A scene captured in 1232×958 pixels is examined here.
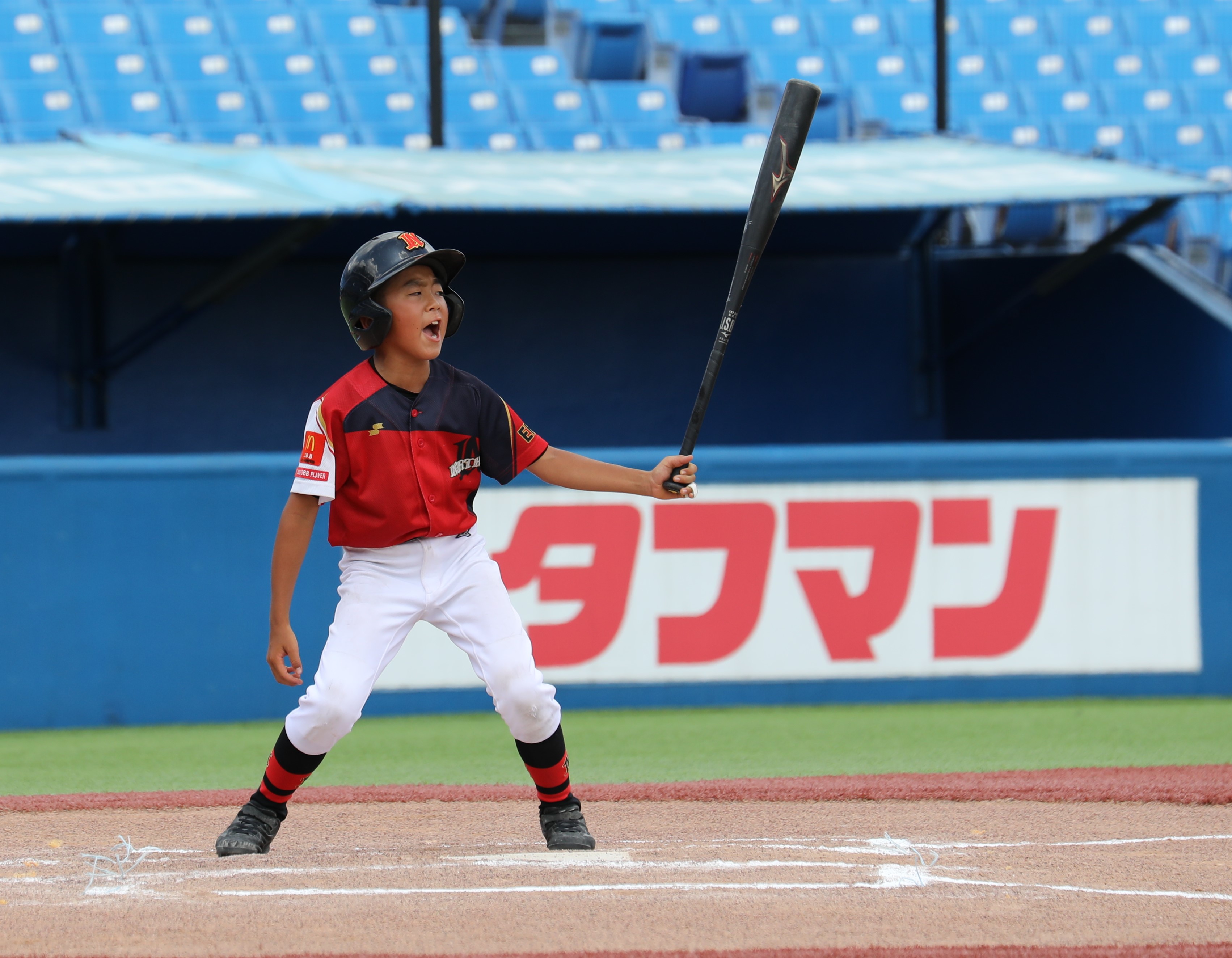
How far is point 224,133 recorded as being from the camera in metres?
13.1

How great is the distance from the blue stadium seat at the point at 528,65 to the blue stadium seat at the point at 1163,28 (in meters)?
6.02

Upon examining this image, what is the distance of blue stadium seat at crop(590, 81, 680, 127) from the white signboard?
7.49 m

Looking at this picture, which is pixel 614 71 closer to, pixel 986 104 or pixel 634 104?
pixel 634 104

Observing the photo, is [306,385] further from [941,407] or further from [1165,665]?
[1165,665]

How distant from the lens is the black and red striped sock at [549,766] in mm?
3730

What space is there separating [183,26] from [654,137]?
4418mm

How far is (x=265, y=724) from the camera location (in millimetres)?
6621

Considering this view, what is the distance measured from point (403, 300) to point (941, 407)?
9211mm

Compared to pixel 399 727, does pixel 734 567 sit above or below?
above

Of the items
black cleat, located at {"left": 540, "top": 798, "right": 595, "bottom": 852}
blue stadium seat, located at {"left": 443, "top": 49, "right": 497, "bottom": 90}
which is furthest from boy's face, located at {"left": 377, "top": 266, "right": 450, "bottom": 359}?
blue stadium seat, located at {"left": 443, "top": 49, "right": 497, "bottom": 90}

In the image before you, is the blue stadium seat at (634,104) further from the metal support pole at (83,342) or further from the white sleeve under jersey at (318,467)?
the white sleeve under jersey at (318,467)

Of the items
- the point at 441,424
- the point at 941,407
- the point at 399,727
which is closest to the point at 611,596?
the point at 399,727

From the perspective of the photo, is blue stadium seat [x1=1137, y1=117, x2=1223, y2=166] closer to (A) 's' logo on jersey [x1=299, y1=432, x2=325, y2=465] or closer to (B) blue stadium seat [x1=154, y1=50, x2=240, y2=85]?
(B) blue stadium seat [x1=154, y1=50, x2=240, y2=85]

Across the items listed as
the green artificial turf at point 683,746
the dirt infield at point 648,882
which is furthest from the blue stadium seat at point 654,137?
the dirt infield at point 648,882
